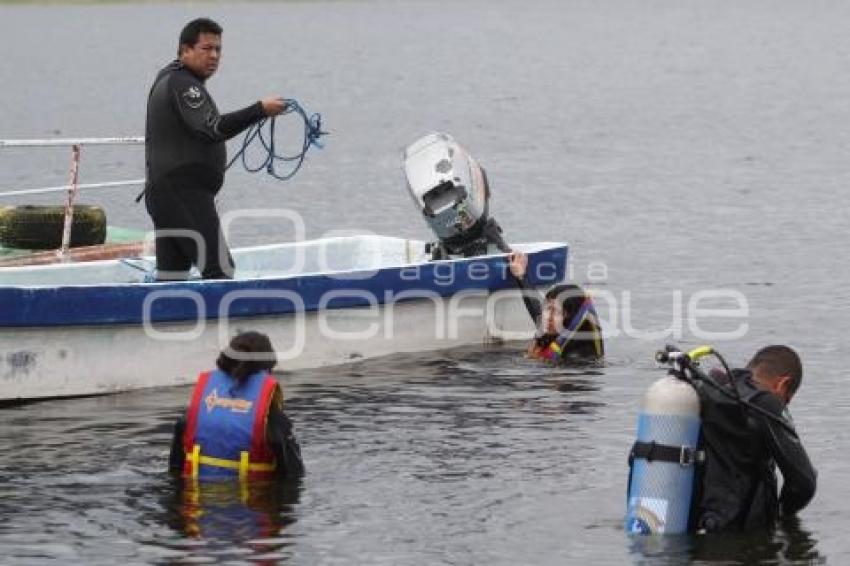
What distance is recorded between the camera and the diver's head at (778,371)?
1106 centimetres

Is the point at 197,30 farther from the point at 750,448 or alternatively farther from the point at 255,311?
the point at 750,448

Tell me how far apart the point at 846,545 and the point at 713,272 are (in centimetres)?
1171

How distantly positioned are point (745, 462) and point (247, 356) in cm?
283

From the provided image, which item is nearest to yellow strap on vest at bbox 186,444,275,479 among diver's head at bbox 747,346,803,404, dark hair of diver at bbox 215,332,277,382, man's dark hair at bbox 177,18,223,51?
dark hair of diver at bbox 215,332,277,382

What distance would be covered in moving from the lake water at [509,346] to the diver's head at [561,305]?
1.37 feet

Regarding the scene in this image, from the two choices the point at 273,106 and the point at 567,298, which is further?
the point at 567,298

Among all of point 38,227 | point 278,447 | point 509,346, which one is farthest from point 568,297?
point 278,447

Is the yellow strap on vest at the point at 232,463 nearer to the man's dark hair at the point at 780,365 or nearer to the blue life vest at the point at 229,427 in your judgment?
the blue life vest at the point at 229,427

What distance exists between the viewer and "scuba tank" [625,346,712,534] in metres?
10.9

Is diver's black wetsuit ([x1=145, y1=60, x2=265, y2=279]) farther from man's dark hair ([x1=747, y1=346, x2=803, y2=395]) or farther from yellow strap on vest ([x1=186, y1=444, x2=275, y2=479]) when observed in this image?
man's dark hair ([x1=747, y1=346, x2=803, y2=395])

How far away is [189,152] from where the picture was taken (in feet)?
49.8

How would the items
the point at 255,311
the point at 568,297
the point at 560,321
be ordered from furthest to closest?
the point at 560,321 → the point at 568,297 → the point at 255,311

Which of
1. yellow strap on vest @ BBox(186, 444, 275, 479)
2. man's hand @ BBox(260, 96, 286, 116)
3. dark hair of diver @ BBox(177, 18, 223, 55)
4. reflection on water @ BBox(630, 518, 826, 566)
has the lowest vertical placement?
reflection on water @ BBox(630, 518, 826, 566)

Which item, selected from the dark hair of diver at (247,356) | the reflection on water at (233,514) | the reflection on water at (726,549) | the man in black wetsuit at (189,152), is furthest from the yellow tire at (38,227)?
the reflection on water at (726,549)
